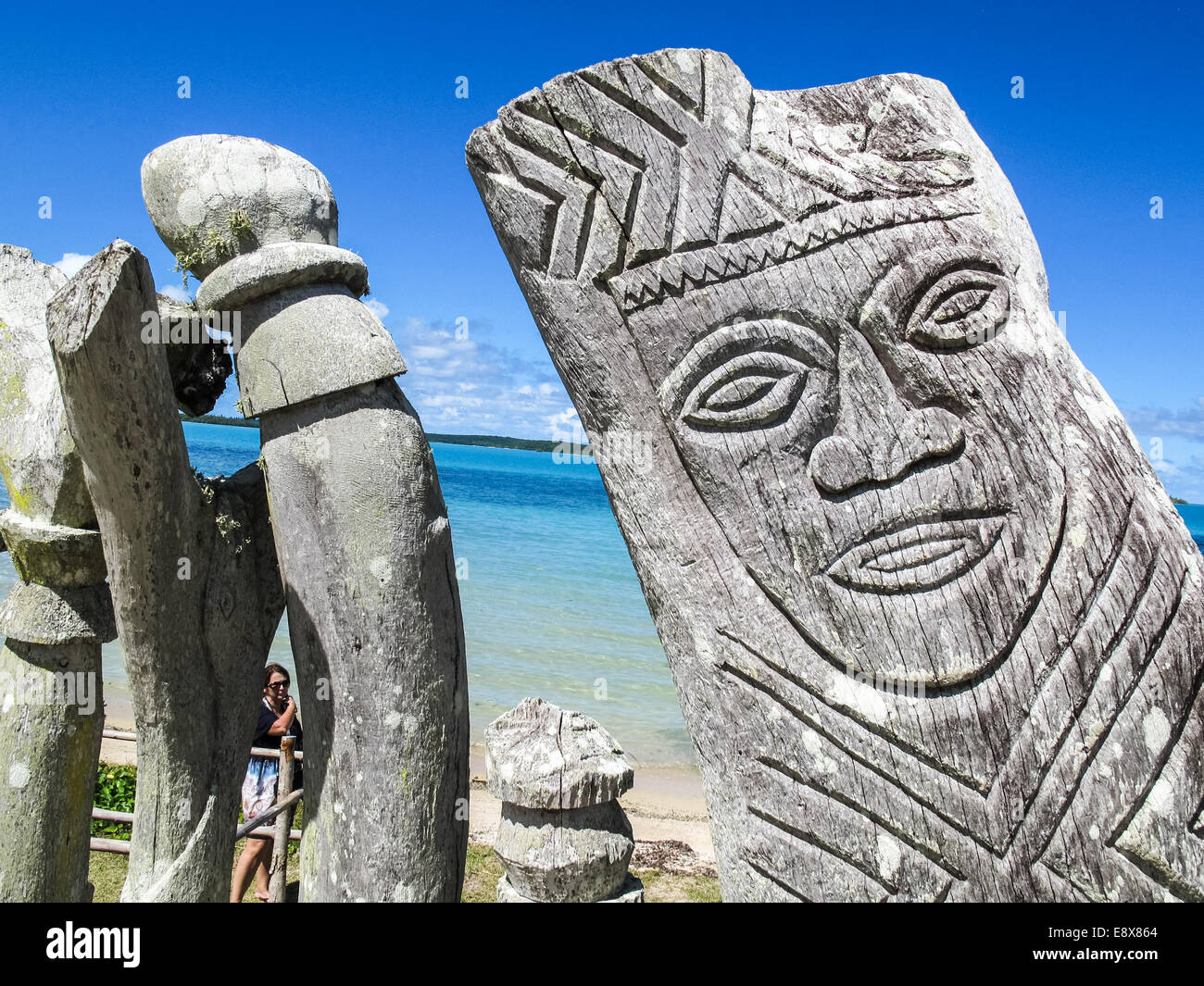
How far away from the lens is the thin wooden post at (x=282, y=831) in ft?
16.9

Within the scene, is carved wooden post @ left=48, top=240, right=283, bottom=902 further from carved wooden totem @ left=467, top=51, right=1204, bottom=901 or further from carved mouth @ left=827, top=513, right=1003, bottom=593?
carved mouth @ left=827, top=513, right=1003, bottom=593

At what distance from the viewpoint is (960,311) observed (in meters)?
2.04

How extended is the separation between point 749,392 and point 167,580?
1.51m

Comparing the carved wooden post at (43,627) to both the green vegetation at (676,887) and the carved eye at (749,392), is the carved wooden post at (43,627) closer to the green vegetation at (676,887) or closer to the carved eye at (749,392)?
the carved eye at (749,392)

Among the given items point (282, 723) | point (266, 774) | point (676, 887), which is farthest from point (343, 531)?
point (676, 887)

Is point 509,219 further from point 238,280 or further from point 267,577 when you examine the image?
point 267,577

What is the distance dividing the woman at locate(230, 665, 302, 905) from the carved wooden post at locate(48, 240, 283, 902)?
302 cm

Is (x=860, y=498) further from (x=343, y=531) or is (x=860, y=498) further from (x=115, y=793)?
(x=115, y=793)

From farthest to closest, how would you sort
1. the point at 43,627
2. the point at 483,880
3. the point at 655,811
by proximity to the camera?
the point at 655,811 → the point at 483,880 → the point at 43,627

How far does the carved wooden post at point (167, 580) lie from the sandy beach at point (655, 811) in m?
4.03

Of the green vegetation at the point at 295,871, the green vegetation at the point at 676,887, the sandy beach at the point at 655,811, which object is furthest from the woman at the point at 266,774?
the green vegetation at the point at 676,887
